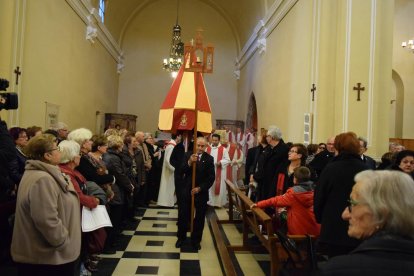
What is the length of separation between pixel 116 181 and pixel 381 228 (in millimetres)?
4357

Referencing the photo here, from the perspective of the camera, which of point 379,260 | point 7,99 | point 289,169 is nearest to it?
point 379,260

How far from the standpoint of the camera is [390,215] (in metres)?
1.40

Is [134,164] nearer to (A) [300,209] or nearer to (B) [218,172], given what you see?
(B) [218,172]

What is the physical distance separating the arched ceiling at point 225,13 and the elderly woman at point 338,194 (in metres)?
8.73

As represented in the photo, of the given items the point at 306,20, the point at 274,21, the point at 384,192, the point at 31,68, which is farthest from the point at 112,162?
the point at 274,21

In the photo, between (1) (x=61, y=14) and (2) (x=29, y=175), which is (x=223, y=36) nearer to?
(1) (x=61, y=14)

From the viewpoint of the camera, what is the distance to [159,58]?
16.8m

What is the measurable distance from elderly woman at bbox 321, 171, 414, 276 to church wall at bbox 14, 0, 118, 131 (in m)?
6.65

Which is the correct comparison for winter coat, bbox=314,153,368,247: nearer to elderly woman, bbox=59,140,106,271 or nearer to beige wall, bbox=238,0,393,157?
elderly woman, bbox=59,140,106,271

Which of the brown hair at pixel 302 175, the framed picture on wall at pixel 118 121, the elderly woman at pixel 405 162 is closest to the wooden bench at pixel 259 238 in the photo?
the brown hair at pixel 302 175

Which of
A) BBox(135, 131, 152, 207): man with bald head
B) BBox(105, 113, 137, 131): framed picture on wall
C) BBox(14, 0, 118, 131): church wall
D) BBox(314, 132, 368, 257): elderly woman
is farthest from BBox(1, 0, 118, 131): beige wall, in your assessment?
BBox(314, 132, 368, 257): elderly woman

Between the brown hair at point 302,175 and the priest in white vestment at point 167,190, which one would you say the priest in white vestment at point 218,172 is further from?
the brown hair at point 302,175

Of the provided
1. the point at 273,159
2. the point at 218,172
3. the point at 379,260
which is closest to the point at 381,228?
the point at 379,260

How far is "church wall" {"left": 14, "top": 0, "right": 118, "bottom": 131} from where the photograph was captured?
7.12 meters
